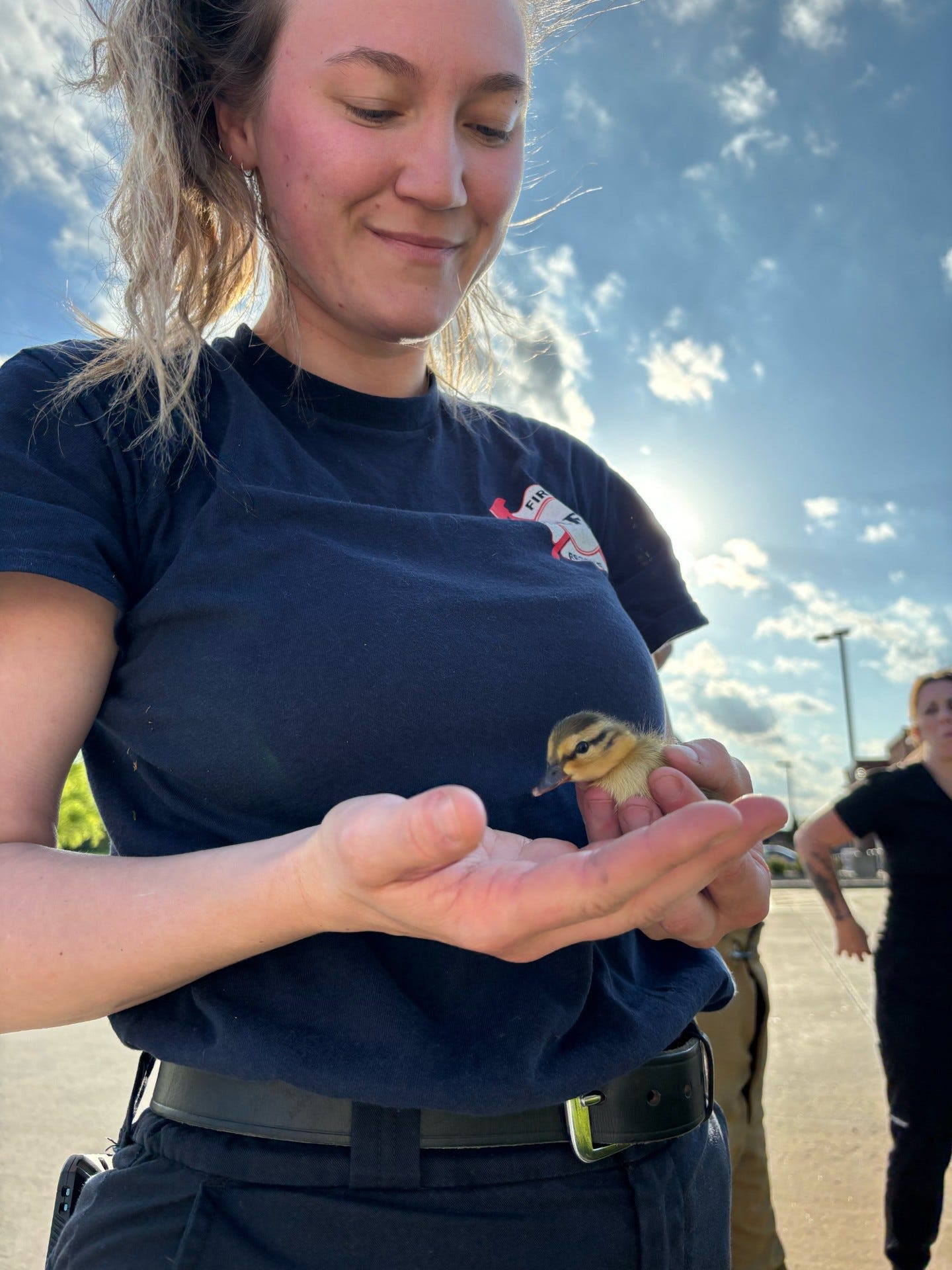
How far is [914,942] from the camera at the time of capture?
5.71 m

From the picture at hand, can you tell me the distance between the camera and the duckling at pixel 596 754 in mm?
1872

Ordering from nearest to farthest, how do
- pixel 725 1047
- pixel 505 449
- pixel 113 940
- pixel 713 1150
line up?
pixel 113 940 → pixel 713 1150 → pixel 505 449 → pixel 725 1047

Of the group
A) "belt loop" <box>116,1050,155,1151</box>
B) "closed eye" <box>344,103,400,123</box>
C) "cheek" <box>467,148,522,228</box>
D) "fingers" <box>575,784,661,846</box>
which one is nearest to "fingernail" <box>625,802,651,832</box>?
"fingers" <box>575,784,661,846</box>

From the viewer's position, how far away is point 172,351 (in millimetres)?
2059

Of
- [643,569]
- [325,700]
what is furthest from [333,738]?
[643,569]

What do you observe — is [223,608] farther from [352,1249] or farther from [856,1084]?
[856,1084]

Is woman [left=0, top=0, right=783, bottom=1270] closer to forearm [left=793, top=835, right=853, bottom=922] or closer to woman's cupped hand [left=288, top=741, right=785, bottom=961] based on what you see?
woman's cupped hand [left=288, top=741, right=785, bottom=961]

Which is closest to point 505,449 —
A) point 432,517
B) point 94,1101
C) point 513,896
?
point 432,517

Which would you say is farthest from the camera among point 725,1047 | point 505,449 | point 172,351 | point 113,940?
point 725,1047

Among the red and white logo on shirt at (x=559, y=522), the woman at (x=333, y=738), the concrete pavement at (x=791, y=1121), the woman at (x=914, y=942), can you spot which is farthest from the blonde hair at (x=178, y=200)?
the woman at (x=914, y=942)

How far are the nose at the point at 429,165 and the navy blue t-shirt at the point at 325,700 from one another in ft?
1.74

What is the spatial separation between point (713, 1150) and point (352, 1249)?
77 cm

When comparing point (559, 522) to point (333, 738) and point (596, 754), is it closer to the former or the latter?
point (596, 754)

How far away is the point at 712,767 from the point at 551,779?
0.32 m
